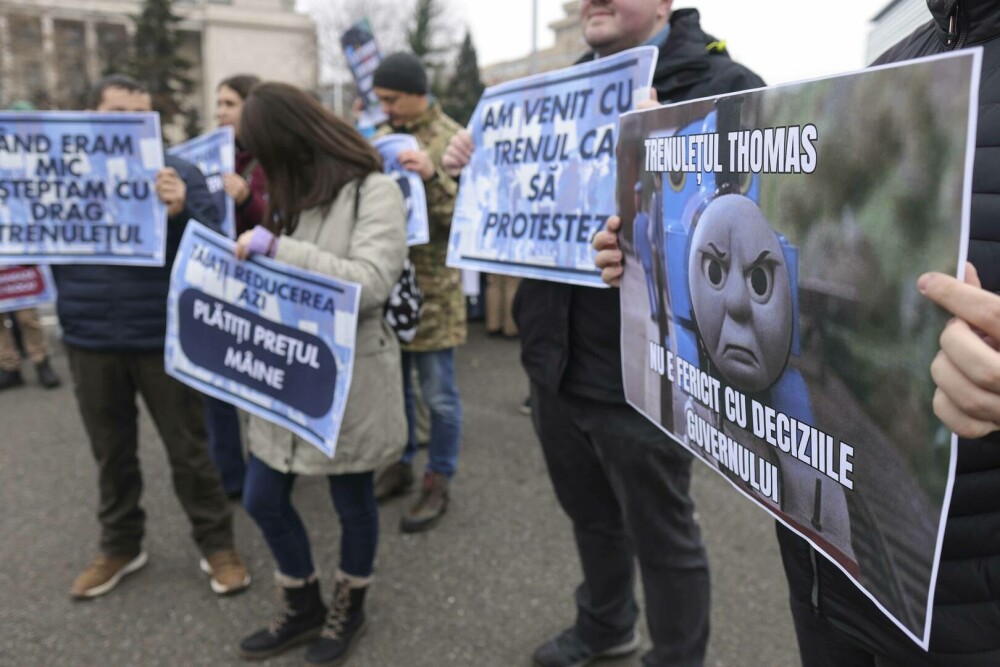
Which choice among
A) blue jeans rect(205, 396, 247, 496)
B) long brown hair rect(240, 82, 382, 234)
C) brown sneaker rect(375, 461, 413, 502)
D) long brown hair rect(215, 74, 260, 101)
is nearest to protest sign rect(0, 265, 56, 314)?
blue jeans rect(205, 396, 247, 496)

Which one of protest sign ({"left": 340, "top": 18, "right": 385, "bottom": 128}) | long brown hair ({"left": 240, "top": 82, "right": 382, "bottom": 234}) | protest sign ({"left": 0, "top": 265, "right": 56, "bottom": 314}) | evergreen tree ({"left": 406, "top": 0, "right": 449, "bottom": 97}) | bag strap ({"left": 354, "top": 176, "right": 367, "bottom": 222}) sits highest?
evergreen tree ({"left": 406, "top": 0, "right": 449, "bottom": 97})

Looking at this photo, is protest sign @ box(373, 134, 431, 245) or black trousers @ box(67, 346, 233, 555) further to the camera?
protest sign @ box(373, 134, 431, 245)

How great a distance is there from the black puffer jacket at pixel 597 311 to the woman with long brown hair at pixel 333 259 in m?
0.46

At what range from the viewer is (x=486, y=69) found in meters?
32.3

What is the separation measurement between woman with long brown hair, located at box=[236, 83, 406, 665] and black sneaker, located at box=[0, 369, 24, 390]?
4.15m

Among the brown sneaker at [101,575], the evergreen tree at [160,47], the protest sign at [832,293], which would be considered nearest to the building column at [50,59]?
the evergreen tree at [160,47]

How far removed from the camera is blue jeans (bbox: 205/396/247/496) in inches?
138

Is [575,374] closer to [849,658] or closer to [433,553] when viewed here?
[849,658]

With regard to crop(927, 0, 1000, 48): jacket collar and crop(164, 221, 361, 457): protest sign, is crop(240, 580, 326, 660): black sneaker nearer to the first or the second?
crop(164, 221, 361, 457): protest sign

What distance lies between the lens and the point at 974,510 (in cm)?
93

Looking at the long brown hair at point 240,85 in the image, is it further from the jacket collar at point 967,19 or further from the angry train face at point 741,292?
the jacket collar at point 967,19

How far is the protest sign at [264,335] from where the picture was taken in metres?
2.06

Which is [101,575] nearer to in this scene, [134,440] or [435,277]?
[134,440]

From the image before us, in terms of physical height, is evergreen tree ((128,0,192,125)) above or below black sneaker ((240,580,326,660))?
above
